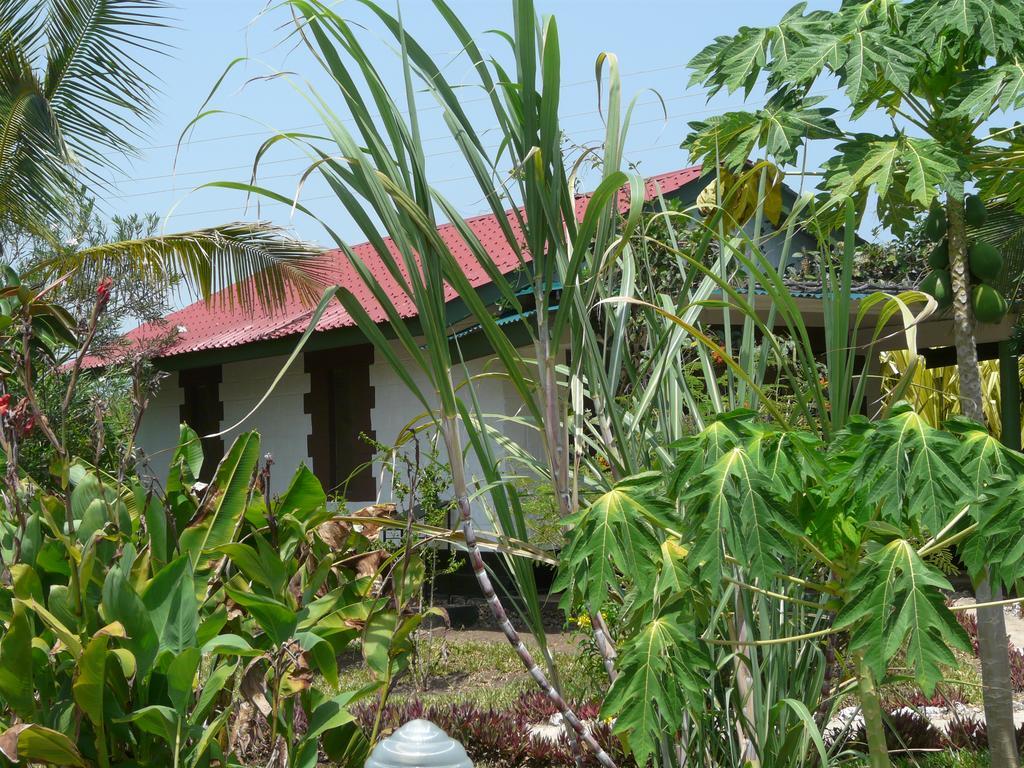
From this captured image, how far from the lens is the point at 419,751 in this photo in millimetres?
2045

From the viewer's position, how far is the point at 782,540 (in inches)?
82.1

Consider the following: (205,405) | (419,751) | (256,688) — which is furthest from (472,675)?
(205,405)

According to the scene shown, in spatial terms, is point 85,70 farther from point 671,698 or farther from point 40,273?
point 671,698

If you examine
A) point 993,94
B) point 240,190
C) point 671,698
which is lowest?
point 671,698

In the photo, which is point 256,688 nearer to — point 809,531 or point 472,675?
point 809,531

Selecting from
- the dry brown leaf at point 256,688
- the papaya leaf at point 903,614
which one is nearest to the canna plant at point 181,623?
the dry brown leaf at point 256,688

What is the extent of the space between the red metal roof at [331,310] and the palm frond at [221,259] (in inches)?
13.0

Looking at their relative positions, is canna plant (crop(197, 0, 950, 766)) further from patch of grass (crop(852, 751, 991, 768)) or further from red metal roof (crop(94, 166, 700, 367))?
red metal roof (crop(94, 166, 700, 367))

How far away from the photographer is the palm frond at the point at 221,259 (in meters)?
9.16

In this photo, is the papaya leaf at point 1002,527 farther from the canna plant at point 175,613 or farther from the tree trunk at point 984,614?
the canna plant at point 175,613

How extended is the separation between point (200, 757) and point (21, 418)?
115 centimetres

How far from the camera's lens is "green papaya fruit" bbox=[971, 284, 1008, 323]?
12.1 feet

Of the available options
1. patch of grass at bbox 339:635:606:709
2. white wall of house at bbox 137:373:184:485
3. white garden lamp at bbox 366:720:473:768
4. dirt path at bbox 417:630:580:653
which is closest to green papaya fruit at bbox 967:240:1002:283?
white garden lamp at bbox 366:720:473:768

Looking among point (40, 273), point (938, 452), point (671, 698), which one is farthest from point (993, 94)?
point (40, 273)
